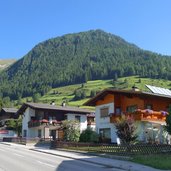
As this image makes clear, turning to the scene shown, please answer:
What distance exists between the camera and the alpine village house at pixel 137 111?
4209cm

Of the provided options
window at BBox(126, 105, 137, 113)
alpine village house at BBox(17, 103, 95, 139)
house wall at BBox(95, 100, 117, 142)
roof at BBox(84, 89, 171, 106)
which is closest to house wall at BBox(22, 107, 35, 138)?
alpine village house at BBox(17, 103, 95, 139)

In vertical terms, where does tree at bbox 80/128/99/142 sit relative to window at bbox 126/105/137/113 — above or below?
below

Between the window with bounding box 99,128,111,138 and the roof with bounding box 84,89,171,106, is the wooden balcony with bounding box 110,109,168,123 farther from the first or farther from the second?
the window with bounding box 99,128,111,138

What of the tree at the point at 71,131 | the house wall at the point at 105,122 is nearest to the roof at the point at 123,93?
the house wall at the point at 105,122

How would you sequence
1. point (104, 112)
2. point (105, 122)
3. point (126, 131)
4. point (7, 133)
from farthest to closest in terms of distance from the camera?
point (7, 133) < point (104, 112) < point (105, 122) < point (126, 131)

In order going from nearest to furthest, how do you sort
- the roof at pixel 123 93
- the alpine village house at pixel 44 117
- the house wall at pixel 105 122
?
the roof at pixel 123 93, the house wall at pixel 105 122, the alpine village house at pixel 44 117

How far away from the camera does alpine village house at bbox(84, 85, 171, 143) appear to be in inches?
1657

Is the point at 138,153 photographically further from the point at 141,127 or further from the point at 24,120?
the point at 24,120

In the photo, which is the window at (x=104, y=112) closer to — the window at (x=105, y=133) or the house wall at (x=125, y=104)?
the house wall at (x=125, y=104)

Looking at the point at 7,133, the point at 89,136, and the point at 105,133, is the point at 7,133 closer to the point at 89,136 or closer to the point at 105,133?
the point at 105,133

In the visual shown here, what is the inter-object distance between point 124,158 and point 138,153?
9.97ft

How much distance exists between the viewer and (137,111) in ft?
137

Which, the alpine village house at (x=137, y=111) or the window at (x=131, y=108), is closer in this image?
the alpine village house at (x=137, y=111)

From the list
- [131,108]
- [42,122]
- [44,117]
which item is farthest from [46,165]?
[44,117]
